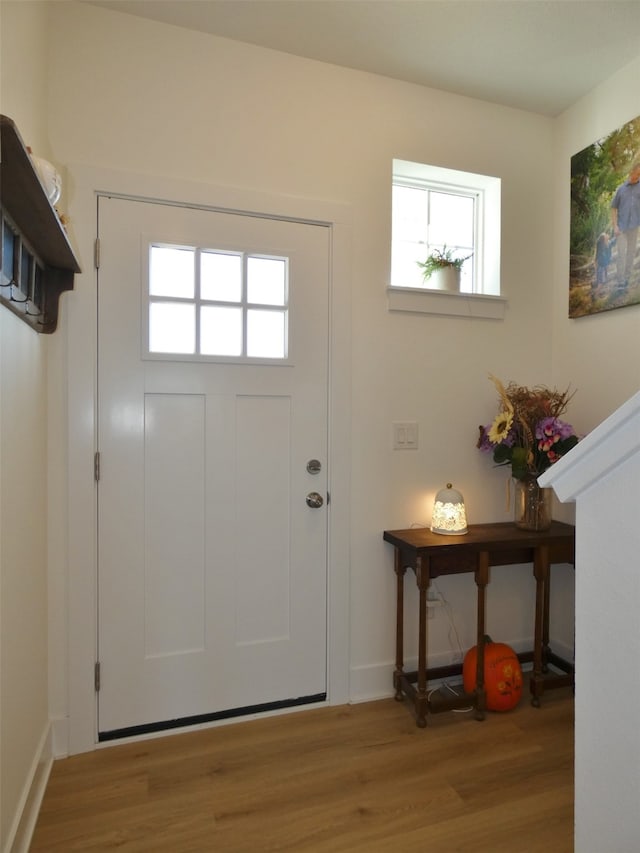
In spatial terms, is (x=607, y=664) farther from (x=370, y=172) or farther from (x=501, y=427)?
(x=370, y=172)

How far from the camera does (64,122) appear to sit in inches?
71.1

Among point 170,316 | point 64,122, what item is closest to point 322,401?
point 170,316

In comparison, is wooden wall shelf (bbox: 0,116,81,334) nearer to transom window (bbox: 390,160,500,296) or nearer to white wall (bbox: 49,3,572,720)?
white wall (bbox: 49,3,572,720)

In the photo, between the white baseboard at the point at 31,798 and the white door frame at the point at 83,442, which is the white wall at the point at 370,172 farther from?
the white baseboard at the point at 31,798

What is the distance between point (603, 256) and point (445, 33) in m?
1.14

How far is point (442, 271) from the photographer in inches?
93.0

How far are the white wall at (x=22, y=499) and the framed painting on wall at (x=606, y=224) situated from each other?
89.7 inches

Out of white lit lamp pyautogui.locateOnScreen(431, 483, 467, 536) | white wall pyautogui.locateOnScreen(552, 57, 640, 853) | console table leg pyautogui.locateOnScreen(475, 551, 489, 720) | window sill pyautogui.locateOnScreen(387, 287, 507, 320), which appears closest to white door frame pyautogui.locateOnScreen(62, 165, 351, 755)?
window sill pyautogui.locateOnScreen(387, 287, 507, 320)

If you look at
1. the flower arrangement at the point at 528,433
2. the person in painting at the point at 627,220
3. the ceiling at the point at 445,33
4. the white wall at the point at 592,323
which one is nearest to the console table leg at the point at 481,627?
the flower arrangement at the point at 528,433

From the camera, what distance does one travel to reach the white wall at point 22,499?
1.29 m

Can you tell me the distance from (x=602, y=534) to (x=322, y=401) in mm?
1423

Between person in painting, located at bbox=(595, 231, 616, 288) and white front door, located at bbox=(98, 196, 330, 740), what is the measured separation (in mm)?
1248

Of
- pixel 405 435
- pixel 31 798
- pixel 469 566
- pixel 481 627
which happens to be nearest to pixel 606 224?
pixel 405 435

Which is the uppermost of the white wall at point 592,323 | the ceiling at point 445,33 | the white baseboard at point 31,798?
the ceiling at point 445,33
